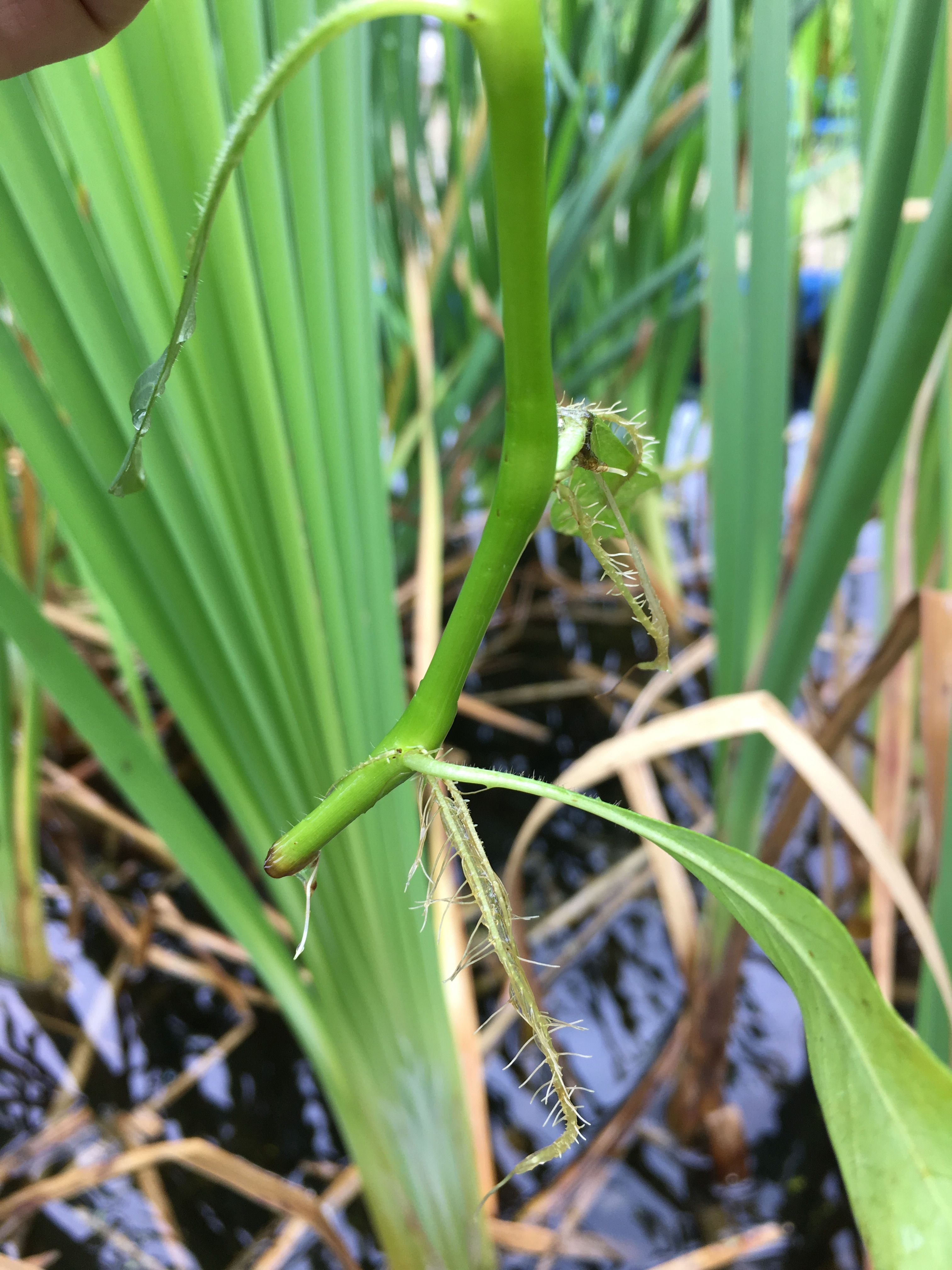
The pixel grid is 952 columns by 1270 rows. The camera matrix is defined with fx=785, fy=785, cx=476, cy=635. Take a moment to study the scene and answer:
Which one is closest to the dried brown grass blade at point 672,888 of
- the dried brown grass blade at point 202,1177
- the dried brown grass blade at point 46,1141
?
the dried brown grass blade at point 202,1177

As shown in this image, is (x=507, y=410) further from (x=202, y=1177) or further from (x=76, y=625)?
(x=76, y=625)

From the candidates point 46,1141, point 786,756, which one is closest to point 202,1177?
point 46,1141

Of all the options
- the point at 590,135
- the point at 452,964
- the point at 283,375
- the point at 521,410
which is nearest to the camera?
the point at 521,410

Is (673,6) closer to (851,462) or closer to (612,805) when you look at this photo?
(851,462)

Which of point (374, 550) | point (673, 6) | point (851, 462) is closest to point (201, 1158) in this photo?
point (374, 550)

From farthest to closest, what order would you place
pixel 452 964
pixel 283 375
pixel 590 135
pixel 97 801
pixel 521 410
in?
pixel 590 135 < pixel 97 801 < pixel 452 964 < pixel 283 375 < pixel 521 410

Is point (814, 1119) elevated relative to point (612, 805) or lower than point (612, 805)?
lower

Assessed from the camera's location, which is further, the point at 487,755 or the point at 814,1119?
the point at 487,755
